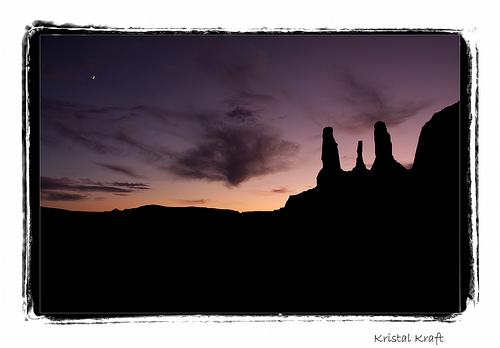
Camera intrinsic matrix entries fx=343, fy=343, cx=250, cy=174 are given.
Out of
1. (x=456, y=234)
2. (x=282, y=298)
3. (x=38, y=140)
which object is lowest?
(x=282, y=298)

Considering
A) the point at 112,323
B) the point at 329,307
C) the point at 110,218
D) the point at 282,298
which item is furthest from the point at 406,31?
the point at 110,218

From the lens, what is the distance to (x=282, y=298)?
8.00m

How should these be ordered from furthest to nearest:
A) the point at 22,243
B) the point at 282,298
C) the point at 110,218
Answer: the point at 110,218, the point at 282,298, the point at 22,243

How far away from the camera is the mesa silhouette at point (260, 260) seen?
14.7 ft

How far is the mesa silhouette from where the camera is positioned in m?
4.49

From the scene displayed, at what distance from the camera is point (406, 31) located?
4398 mm

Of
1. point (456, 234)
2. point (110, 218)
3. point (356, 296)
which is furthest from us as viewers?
point (110, 218)

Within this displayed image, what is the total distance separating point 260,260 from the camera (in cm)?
1446

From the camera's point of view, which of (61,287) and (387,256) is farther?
(387,256)

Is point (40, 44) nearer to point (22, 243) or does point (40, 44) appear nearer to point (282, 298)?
point (22, 243)

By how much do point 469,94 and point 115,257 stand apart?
1141 cm

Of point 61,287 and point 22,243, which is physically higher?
point 22,243

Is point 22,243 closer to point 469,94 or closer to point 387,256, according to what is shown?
point 469,94

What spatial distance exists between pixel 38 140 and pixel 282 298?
6014 mm
